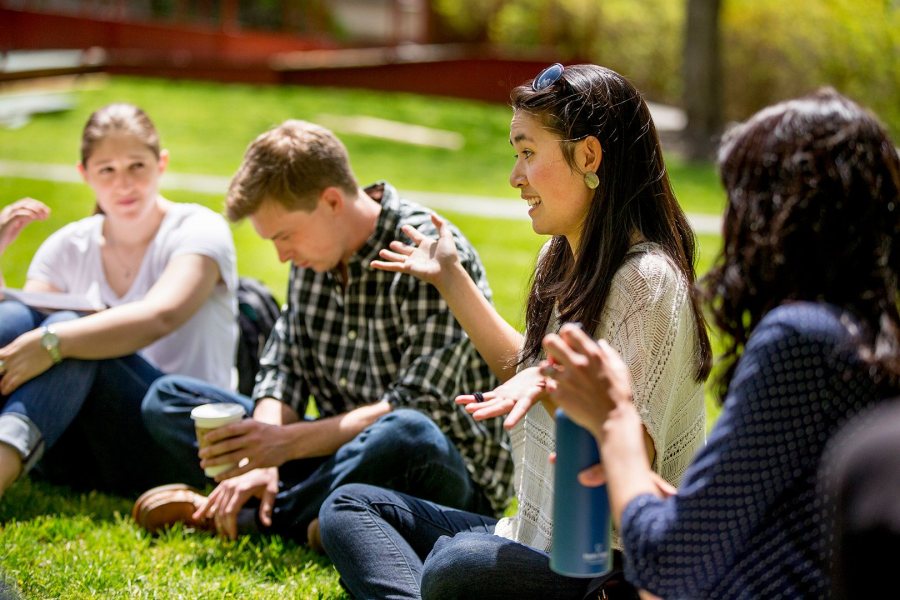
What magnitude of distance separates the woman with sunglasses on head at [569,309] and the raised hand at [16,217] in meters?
1.76

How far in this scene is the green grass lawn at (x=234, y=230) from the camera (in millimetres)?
3260

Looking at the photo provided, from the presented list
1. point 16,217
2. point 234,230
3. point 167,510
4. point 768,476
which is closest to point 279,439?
point 167,510

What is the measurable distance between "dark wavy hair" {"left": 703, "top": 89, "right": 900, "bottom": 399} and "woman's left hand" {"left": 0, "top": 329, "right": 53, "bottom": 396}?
2475 mm

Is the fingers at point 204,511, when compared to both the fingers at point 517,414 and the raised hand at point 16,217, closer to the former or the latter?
the raised hand at point 16,217

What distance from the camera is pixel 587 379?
200cm

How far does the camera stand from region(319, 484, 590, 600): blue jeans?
2553mm

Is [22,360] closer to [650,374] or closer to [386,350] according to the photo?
[386,350]

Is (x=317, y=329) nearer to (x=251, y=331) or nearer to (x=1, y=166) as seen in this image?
(x=251, y=331)

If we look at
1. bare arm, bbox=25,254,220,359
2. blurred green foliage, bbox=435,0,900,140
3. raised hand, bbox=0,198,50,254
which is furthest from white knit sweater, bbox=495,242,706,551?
blurred green foliage, bbox=435,0,900,140

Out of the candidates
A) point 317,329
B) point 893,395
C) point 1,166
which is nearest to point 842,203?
point 893,395

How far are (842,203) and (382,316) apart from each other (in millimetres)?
1910

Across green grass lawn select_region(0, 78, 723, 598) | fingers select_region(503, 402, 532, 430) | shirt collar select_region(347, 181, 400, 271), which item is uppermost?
shirt collar select_region(347, 181, 400, 271)

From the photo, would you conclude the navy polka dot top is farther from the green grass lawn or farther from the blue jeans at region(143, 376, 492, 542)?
the green grass lawn

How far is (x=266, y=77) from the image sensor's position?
19562mm
